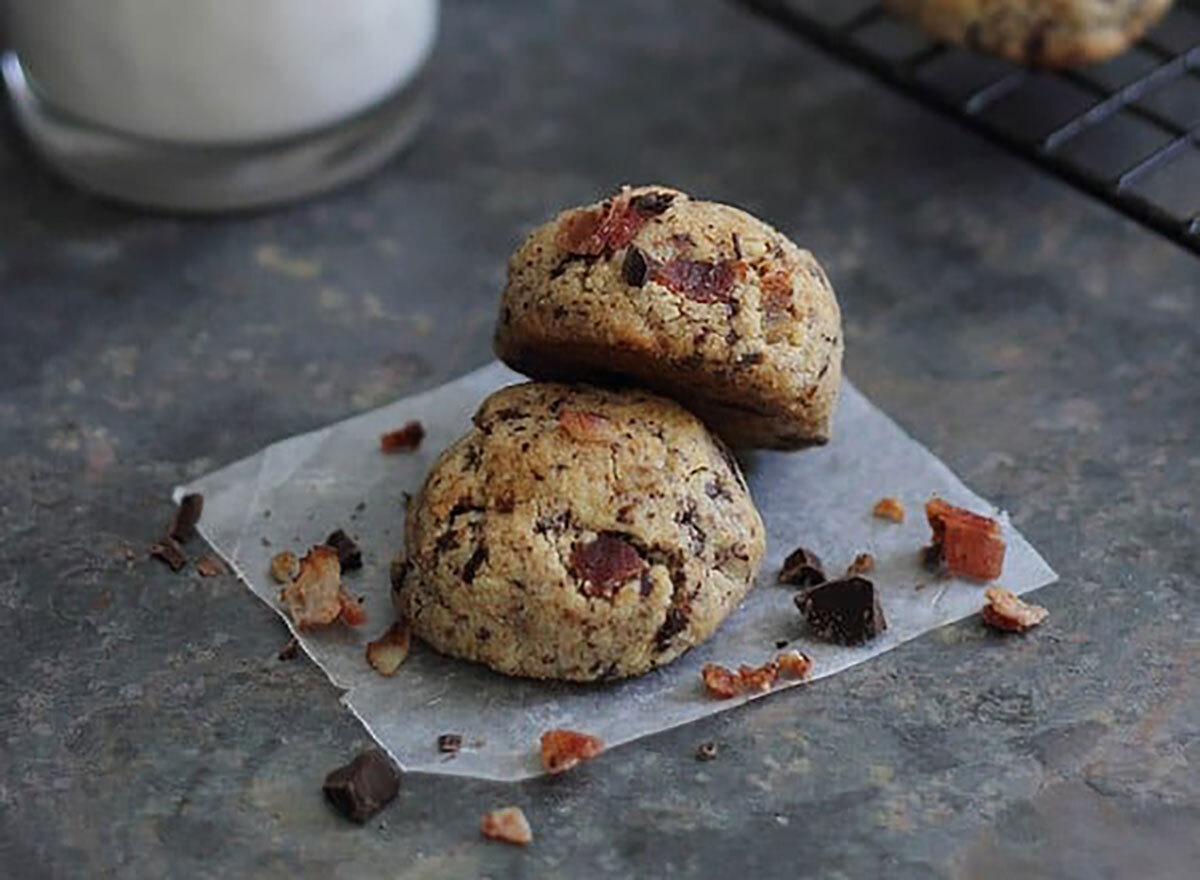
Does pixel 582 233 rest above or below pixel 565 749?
above

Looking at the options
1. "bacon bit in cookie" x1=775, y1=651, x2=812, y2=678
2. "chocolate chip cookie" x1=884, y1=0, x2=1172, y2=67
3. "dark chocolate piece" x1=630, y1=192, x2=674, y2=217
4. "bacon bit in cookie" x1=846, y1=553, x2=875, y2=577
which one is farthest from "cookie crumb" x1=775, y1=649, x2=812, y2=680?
"chocolate chip cookie" x1=884, y1=0, x2=1172, y2=67

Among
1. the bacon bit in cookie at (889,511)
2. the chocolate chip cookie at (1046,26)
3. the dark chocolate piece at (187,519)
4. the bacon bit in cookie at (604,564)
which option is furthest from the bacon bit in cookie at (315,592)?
the chocolate chip cookie at (1046,26)

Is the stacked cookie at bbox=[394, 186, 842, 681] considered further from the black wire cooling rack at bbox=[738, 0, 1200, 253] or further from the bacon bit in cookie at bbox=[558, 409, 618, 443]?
the black wire cooling rack at bbox=[738, 0, 1200, 253]

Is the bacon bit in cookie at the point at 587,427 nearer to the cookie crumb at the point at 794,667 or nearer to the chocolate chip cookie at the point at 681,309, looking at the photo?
the chocolate chip cookie at the point at 681,309

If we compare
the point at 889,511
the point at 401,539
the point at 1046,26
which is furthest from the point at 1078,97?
A: the point at 401,539

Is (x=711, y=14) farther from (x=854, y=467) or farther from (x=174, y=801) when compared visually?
(x=174, y=801)

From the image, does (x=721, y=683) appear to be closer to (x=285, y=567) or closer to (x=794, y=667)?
(x=794, y=667)

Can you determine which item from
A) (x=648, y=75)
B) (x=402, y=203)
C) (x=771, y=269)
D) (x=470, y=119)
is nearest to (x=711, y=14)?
(x=648, y=75)
